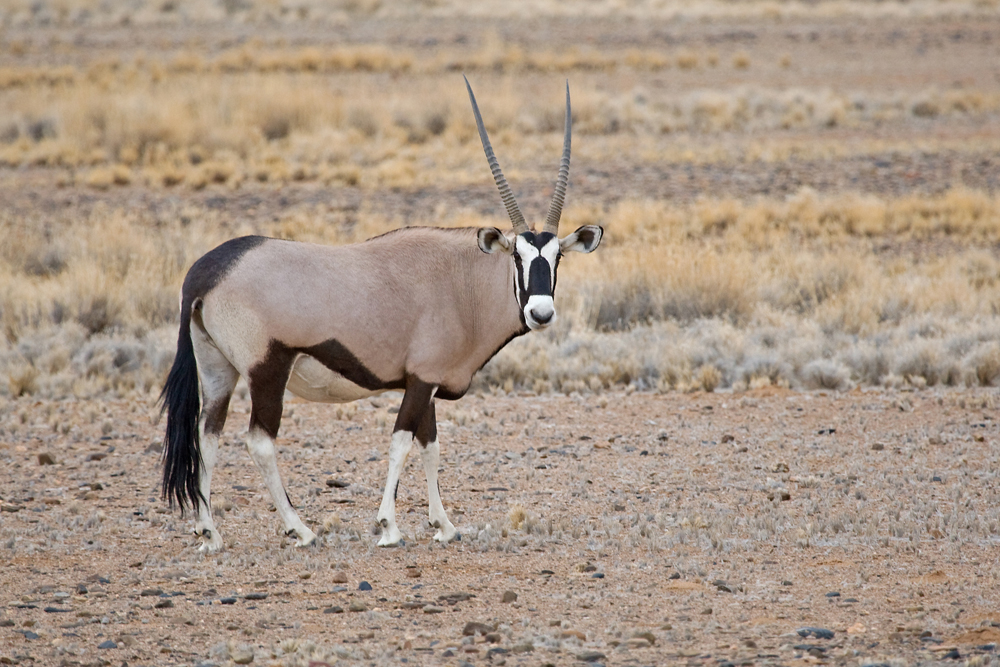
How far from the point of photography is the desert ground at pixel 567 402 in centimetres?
571

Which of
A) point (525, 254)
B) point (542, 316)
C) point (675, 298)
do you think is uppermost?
point (525, 254)

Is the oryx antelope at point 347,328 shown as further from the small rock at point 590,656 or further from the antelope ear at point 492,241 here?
the small rock at point 590,656

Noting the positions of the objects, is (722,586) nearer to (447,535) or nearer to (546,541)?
(546,541)

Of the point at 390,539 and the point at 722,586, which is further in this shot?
the point at 390,539

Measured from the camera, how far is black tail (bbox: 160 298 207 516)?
267 inches

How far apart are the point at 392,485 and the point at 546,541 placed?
3.24 feet

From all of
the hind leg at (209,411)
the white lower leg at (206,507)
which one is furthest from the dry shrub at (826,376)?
the white lower leg at (206,507)

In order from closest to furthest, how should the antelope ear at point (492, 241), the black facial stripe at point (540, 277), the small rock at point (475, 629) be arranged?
the small rock at point (475, 629)
the black facial stripe at point (540, 277)
the antelope ear at point (492, 241)

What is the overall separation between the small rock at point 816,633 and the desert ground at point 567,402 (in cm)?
1

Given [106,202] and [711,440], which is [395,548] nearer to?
[711,440]

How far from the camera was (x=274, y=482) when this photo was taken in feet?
22.3

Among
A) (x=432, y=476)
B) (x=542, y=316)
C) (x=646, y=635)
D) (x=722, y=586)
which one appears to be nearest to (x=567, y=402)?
(x=432, y=476)

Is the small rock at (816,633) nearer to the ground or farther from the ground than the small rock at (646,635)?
farther from the ground

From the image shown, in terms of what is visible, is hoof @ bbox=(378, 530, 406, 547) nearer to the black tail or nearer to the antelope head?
the black tail
